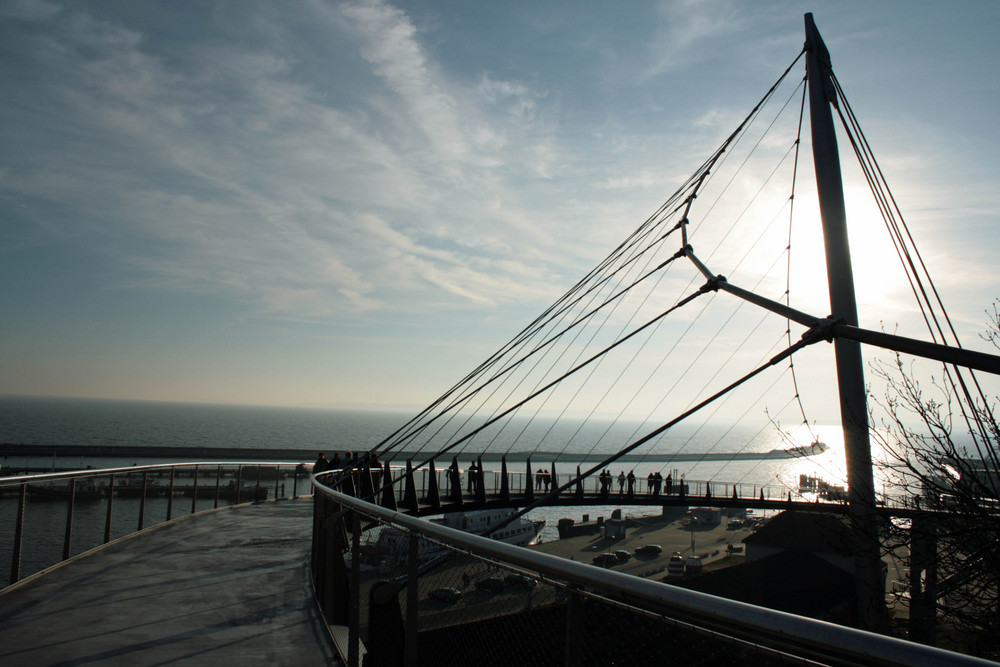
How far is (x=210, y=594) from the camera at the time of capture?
245 inches

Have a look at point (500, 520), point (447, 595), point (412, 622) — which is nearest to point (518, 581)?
point (447, 595)

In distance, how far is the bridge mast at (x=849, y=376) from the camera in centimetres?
953

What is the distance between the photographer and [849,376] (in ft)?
32.5

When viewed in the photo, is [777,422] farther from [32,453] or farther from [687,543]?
[32,453]

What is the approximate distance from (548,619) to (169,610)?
4664 mm

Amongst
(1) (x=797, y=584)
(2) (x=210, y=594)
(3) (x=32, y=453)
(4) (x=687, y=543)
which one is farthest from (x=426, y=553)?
(3) (x=32, y=453)

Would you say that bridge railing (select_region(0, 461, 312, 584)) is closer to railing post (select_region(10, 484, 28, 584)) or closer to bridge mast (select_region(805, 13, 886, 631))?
railing post (select_region(10, 484, 28, 584))

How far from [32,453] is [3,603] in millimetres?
92347

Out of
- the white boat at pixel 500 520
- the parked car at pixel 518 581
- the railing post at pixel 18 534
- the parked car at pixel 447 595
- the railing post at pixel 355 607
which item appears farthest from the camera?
the white boat at pixel 500 520

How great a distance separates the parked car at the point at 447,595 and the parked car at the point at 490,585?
0.19 m

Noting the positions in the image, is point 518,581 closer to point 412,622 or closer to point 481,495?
point 412,622

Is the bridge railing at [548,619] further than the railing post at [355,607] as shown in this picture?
No

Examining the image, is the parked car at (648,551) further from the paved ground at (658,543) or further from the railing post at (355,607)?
the railing post at (355,607)

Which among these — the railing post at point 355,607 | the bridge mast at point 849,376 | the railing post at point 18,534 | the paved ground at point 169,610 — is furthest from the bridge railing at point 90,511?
the bridge mast at point 849,376
